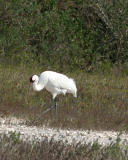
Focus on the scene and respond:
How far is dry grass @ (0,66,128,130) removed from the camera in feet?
32.8

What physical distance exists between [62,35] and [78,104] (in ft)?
28.3

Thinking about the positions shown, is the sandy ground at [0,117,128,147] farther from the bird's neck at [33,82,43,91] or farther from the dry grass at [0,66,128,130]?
the bird's neck at [33,82,43,91]

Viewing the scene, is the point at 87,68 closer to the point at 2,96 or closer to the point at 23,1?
the point at 23,1

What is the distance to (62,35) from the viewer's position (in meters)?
20.3

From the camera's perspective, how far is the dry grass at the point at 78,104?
10.0 metres

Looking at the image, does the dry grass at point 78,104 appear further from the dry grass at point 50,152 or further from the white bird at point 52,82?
the dry grass at point 50,152

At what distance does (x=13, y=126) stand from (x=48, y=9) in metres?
13.8

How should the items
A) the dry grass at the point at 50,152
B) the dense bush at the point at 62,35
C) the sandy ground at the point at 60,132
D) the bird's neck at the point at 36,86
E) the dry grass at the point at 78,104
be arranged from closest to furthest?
the dry grass at the point at 50,152 < the sandy ground at the point at 60,132 < the dry grass at the point at 78,104 < the bird's neck at the point at 36,86 < the dense bush at the point at 62,35

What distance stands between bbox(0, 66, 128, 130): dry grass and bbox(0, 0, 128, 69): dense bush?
11.6 ft

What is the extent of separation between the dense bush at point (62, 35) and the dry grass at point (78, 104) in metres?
3.53

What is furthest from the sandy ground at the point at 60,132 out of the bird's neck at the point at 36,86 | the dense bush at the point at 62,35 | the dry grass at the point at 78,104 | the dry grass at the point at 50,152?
the dense bush at the point at 62,35

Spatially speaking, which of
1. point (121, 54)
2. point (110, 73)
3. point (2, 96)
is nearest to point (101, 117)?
point (2, 96)

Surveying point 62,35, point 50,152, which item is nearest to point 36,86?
point 50,152

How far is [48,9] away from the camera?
22406mm
